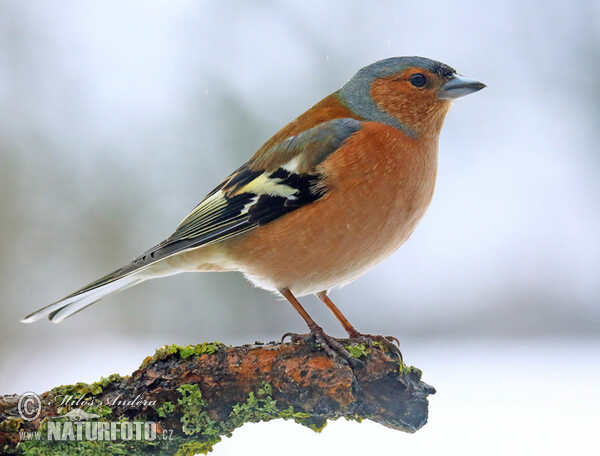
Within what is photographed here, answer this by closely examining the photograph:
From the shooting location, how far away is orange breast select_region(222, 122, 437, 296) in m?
2.36

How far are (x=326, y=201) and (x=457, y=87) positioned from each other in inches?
30.5

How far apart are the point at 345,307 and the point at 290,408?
107 inches

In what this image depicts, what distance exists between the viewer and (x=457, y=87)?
2.56m

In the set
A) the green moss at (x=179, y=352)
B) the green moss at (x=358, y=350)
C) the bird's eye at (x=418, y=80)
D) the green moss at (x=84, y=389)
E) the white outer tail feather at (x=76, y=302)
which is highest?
the bird's eye at (x=418, y=80)

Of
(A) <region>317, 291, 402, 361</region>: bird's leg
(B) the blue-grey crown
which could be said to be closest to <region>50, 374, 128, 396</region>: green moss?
(A) <region>317, 291, 402, 361</region>: bird's leg

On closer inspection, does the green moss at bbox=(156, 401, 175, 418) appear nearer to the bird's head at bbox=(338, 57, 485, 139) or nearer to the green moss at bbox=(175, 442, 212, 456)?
the green moss at bbox=(175, 442, 212, 456)

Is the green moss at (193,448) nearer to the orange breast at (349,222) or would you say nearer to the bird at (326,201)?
the bird at (326,201)

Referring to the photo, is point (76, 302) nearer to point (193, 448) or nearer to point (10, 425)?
point (10, 425)

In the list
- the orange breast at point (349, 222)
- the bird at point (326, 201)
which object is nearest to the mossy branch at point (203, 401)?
the bird at point (326, 201)

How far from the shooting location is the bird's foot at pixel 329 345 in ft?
7.30

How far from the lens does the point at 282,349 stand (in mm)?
2252

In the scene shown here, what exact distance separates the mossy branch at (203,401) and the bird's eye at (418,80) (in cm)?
120

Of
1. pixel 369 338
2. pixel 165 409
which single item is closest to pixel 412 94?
pixel 369 338

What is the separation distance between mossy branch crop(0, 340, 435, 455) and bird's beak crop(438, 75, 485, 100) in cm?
116
